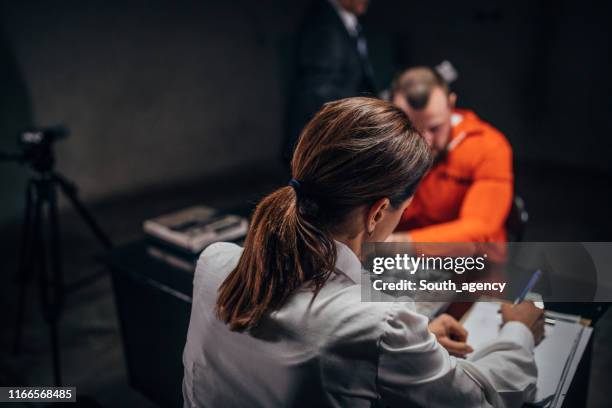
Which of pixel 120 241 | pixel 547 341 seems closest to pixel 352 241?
pixel 547 341

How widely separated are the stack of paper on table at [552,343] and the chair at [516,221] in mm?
602

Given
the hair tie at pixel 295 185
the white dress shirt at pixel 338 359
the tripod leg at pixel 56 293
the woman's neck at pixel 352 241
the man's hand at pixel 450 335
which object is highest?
the hair tie at pixel 295 185

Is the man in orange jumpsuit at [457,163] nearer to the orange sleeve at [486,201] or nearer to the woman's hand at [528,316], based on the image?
the orange sleeve at [486,201]

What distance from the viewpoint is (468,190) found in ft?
6.50

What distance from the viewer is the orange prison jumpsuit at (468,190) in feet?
5.91

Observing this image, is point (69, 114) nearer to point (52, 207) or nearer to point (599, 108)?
point (52, 207)

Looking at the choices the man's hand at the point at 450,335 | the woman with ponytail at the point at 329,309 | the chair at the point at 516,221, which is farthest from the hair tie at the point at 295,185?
the chair at the point at 516,221

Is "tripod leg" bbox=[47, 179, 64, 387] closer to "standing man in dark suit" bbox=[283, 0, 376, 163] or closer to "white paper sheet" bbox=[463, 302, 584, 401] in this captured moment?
"standing man in dark suit" bbox=[283, 0, 376, 163]

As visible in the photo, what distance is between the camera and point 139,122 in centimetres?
467

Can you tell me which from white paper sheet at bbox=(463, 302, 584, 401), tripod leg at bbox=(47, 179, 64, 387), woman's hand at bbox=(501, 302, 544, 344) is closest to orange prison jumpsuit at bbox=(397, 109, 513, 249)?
white paper sheet at bbox=(463, 302, 584, 401)

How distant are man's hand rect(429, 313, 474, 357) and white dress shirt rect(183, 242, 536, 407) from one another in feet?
0.64

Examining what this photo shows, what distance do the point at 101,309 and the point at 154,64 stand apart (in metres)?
2.70

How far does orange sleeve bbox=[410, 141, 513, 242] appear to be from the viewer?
178cm

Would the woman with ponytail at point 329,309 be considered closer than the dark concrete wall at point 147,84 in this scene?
Yes
